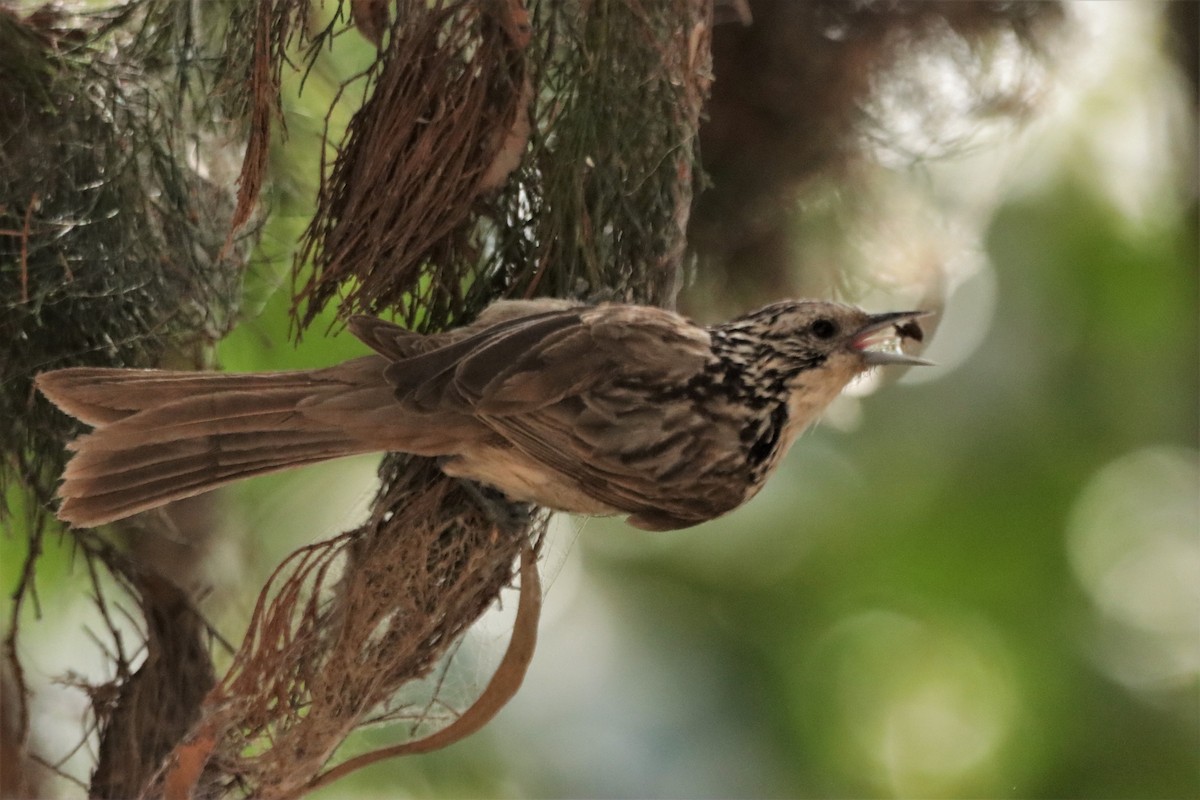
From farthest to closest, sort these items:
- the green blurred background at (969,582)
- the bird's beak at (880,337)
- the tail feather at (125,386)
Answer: the green blurred background at (969,582) < the bird's beak at (880,337) < the tail feather at (125,386)

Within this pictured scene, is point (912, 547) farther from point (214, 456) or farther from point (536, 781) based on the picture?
point (214, 456)

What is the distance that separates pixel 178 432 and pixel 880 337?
1314 mm

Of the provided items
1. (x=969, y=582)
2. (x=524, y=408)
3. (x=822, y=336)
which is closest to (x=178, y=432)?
(x=524, y=408)

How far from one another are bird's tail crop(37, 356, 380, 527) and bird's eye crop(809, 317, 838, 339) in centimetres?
84

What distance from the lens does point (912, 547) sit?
13.9 feet

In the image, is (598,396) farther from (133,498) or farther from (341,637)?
(133,498)

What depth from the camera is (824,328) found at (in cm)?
249

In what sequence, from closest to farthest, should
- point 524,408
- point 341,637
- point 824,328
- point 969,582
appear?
point 341,637
point 524,408
point 824,328
point 969,582

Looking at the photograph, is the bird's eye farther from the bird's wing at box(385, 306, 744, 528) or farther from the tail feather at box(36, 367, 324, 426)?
the tail feather at box(36, 367, 324, 426)

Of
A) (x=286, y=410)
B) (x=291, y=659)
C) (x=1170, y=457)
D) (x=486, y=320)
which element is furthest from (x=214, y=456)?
(x=1170, y=457)

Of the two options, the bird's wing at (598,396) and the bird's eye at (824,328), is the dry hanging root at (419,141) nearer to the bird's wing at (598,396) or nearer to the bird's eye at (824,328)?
the bird's wing at (598,396)

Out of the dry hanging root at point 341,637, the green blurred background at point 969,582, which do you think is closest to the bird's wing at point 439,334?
the dry hanging root at point 341,637

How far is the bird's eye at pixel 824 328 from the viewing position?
2.49 m

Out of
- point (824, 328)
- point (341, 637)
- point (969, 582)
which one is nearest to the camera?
point (341, 637)
